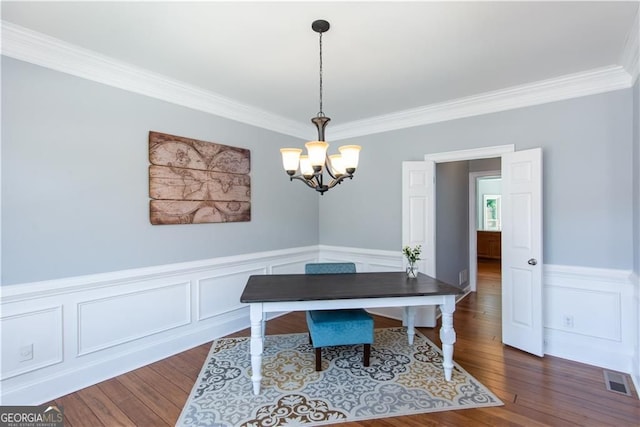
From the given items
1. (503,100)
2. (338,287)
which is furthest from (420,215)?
(338,287)

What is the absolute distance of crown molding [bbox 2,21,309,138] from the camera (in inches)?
84.6

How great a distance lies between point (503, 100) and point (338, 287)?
2722 millimetres

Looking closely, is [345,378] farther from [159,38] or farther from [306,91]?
[159,38]

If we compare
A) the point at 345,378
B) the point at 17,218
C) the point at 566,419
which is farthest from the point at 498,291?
the point at 17,218

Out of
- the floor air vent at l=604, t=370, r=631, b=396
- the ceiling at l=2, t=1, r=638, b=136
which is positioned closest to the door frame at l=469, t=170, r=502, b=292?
the ceiling at l=2, t=1, r=638, b=136

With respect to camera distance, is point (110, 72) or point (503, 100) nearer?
point (110, 72)

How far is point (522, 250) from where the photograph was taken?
3100 millimetres

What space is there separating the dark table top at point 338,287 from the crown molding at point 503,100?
2.03 metres

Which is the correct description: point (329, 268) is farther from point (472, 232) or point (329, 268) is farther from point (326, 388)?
point (472, 232)

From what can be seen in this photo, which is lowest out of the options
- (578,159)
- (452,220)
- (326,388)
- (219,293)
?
(326,388)

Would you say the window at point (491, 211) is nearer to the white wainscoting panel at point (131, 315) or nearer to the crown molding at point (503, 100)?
the crown molding at point (503, 100)

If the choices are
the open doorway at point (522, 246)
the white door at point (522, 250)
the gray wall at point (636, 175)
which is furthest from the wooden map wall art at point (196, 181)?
the gray wall at point (636, 175)

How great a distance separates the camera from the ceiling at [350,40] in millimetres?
1908

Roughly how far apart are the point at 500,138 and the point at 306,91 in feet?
7.26
